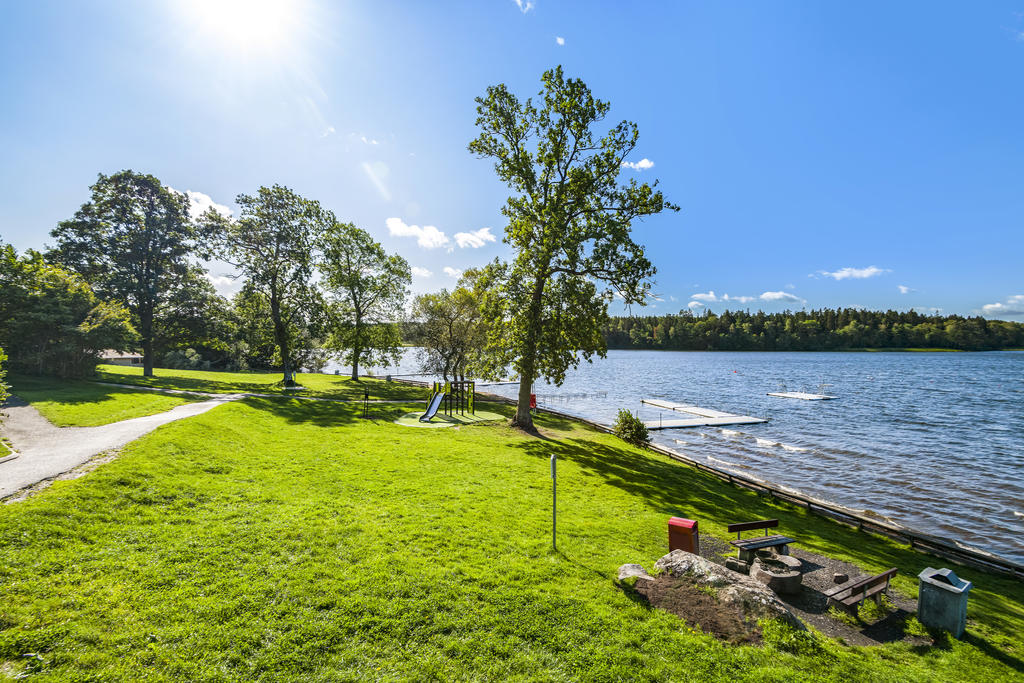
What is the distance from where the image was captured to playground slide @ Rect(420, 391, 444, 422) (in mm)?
25625

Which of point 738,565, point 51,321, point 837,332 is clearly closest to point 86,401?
point 51,321

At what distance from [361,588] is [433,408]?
2016cm

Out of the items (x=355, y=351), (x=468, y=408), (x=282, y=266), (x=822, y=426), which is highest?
(x=282, y=266)

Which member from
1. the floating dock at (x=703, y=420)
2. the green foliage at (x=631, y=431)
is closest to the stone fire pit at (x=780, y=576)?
the green foliage at (x=631, y=431)

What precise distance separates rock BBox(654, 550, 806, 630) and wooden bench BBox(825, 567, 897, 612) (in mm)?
1747

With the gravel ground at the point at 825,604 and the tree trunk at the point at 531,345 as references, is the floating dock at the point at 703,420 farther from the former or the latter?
the gravel ground at the point at 825,604

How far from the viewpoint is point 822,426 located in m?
37.8

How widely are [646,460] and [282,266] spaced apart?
117 ft

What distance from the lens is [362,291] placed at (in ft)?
143

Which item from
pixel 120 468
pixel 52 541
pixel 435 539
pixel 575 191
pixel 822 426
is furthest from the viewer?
pixel 822 426

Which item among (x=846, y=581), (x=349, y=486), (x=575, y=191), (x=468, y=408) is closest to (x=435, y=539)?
(x=349, y=486)

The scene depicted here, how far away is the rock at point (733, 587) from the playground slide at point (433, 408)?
62.1 ft

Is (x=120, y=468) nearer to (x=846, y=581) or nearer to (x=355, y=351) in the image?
(x=846, y=581)

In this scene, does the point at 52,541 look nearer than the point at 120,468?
Yes
